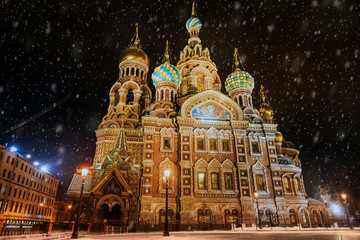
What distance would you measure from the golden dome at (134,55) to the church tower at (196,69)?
5.93 m

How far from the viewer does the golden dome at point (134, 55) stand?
37.7 metres

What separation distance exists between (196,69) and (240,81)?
7.14 meters

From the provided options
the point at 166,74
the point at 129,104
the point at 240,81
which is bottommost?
the point at 166,74

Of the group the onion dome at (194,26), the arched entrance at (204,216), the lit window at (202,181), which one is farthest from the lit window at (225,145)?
the onion dome at (194,26)

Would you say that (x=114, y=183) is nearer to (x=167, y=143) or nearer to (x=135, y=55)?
(x=167, y=143)

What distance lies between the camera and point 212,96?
26094mm

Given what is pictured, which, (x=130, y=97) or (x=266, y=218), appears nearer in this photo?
(x=266, y=218)

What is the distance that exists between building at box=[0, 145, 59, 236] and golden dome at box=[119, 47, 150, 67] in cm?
2026

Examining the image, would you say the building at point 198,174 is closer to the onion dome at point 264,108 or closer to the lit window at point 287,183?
the lit window at point 287,183

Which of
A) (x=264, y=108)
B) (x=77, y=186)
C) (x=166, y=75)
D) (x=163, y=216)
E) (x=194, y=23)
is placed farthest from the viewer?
(x=194, y=23)

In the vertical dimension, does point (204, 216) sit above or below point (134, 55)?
below

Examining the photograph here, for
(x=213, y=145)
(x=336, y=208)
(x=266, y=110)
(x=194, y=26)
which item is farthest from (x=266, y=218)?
(x=336, y=208)

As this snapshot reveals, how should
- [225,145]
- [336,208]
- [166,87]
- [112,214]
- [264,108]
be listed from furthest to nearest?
[336,208] → [264,108] → [166,87] → [225,145] → [112,214]

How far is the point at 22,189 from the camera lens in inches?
1358
